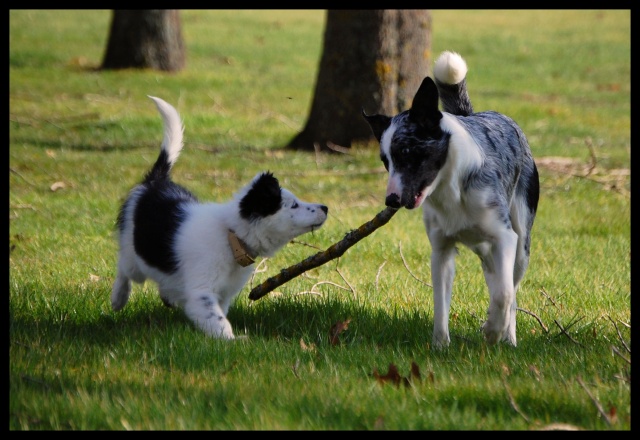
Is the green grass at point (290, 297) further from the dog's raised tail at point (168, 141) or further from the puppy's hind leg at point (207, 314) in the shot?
the dog's raised tail at point (168, 141)

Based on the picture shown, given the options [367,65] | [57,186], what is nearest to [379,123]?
[57,186]

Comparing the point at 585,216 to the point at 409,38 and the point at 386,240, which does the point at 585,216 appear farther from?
the point at 409,38

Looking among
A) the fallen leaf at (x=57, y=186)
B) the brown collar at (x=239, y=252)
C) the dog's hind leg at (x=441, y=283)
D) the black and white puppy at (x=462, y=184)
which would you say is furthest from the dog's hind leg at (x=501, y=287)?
the fallen leaf at (x=57, y=186)

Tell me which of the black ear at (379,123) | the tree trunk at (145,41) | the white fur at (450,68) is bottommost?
the tree trunk at (145,41)

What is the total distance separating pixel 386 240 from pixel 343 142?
3.95 meters

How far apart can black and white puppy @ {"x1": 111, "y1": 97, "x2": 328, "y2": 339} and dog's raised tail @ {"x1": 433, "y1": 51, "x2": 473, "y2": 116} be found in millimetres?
1145

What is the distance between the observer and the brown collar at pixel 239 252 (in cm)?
559

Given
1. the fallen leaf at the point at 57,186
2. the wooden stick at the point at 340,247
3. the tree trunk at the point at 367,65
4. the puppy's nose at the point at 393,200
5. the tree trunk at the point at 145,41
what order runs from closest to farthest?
1. the puppy's nose at the point at 393,200
2. the wooden stick at the point at 340,247
3. the fallen leaf at the point at 57,186
4. the tree trunk at the point at 367,65
5. the tree trunk at the point at 145,41

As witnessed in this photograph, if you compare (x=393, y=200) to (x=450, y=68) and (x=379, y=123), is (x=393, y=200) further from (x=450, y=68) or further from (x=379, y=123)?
(x=450, y=68)

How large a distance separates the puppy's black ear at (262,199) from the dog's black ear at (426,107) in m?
1.11

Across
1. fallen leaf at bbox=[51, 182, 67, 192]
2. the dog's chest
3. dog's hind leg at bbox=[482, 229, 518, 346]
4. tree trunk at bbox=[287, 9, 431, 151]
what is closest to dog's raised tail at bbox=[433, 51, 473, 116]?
the dog's chest

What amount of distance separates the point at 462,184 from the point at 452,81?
101 centimetres

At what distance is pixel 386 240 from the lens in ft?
27.9

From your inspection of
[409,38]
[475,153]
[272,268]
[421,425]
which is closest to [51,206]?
[272,268]
